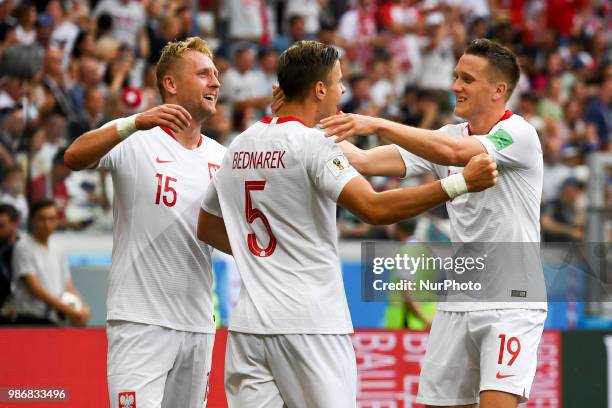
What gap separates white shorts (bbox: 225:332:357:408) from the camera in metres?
5.08

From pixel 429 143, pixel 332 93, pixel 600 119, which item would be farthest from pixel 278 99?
pixel 600 119

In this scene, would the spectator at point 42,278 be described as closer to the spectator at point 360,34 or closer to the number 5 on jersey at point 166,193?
the number 5 on jersey at point 166,193

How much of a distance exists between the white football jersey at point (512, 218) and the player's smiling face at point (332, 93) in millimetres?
1049

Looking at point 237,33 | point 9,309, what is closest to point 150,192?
point 9,309

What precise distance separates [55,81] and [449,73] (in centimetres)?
684

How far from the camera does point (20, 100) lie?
10.6 meters

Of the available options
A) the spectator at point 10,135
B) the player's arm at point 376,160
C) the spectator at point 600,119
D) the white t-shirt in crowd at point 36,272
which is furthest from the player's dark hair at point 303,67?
the spectator at point 600,119

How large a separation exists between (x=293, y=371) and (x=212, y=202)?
0.99 meters

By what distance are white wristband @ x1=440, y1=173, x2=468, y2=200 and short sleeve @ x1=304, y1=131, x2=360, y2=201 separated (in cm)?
41

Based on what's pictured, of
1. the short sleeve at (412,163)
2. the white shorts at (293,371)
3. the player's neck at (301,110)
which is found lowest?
the white shorts at (293,371)

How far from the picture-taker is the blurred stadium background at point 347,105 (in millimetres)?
8898

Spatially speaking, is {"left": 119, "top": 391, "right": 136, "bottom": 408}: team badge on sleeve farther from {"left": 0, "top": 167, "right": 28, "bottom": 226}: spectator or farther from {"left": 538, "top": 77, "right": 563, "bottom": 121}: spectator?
{"left": 538, "top": 77, "right": 563, "bottom": 121}: spectator

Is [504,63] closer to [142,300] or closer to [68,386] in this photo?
[142,300]

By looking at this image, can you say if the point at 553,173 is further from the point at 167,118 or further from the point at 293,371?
the point at 293,371
